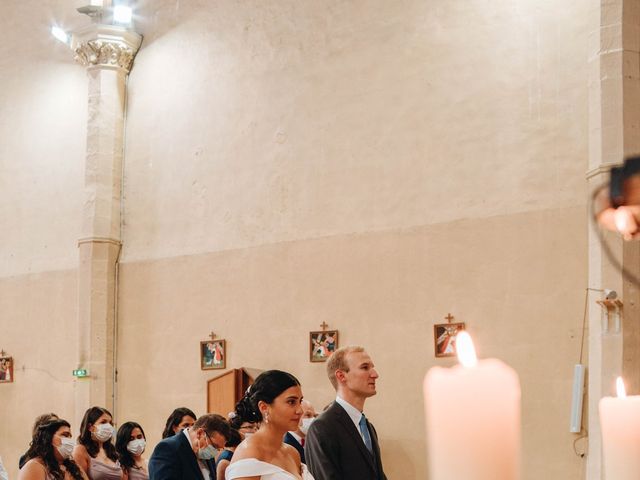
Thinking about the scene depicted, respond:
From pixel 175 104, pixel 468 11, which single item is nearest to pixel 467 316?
pixel 468 11

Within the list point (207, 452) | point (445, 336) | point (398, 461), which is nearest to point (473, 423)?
point (207, 452)

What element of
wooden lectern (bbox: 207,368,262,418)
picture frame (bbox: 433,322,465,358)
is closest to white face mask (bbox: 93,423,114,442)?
wooden lectern (bbox: 207,368,262,418)

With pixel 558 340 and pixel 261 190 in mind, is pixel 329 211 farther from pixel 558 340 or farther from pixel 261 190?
pixel 558 340

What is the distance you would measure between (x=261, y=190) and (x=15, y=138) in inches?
188

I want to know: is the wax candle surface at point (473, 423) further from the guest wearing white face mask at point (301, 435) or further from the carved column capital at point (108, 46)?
the carved column capital at point (108, 46)

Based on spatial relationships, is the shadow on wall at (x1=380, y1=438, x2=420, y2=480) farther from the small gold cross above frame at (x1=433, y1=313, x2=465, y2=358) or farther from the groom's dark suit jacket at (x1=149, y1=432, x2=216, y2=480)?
the groom's dark suit jacket at (x1=149, y1=432, x2=216, y2=480)

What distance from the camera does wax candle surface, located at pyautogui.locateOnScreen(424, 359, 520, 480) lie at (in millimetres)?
818

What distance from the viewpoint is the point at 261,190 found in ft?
41.1

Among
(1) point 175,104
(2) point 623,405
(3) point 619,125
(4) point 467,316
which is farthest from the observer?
(1) point 175,104

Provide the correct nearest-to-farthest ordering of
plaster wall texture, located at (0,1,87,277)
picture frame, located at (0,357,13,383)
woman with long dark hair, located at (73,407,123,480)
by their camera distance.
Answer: woman with long dark hair, located at (73,407,123,480), plaster wall texture, located at (0,1,87,277), picture frame, located at (0,357,13,383)

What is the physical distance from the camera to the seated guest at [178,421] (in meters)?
8.76

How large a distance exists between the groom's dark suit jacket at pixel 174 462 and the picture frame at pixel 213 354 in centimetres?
558

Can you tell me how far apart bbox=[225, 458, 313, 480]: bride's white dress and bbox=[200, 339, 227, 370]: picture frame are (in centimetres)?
820

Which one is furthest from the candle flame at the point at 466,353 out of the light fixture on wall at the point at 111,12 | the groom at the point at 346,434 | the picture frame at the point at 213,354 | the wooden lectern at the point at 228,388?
the light fixture on wall at the point at 111,12
